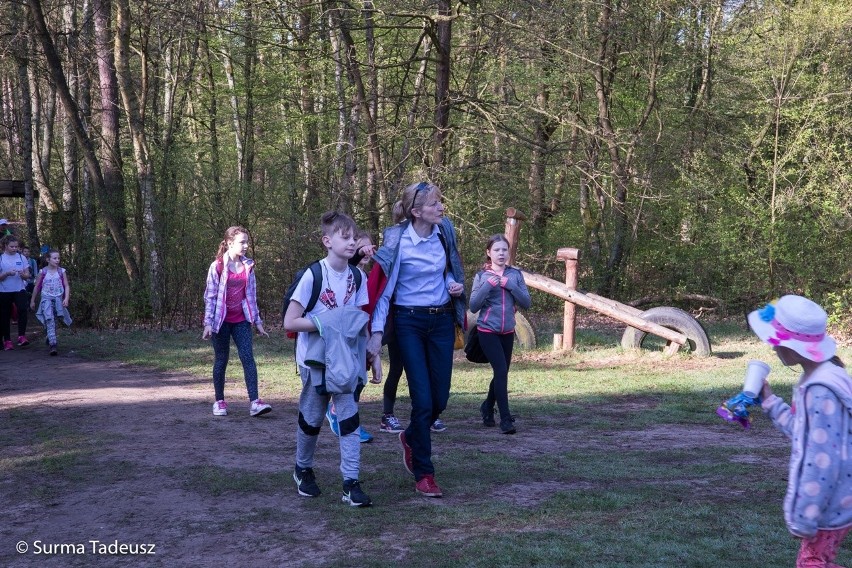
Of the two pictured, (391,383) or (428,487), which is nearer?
(428,487)

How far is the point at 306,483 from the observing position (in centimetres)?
598

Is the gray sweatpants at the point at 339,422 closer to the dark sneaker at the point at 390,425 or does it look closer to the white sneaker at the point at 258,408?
the dark sneaker at the point at 390,425

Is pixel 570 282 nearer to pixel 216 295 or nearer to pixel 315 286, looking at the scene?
pixel 216 295

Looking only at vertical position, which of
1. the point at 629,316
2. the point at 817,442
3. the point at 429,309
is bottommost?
the point at 629,316

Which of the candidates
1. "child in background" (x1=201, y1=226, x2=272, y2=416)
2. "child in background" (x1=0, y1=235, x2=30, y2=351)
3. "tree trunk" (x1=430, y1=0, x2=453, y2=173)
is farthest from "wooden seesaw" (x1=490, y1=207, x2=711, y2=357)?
"child in background" (x1=0, y1=235, x2=30, y2=351)

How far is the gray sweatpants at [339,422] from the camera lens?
5.60 metres

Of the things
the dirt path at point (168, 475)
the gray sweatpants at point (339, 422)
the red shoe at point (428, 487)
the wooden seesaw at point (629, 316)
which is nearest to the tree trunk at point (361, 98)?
the wooden seesaw at point (629, 316)

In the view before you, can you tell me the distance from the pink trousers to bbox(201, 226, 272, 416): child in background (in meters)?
5.90

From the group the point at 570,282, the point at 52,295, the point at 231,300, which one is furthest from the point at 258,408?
the point at 52,295

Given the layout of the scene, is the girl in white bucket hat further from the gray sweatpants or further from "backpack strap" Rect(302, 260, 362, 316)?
"backpack strap" Rect(302, 260, 362, 316)

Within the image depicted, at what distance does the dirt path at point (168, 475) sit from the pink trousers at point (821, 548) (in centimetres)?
199

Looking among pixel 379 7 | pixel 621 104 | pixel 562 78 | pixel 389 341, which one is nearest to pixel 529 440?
pixel 389 341

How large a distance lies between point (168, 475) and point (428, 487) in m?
1.93

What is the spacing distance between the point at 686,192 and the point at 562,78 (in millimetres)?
3570
